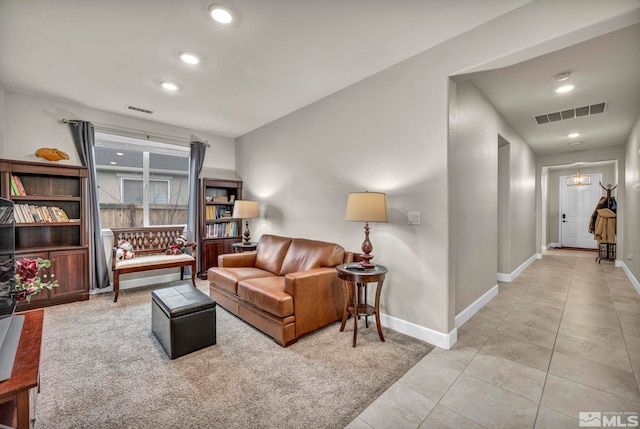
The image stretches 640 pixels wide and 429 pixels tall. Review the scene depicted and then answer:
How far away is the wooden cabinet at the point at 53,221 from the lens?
132 inches

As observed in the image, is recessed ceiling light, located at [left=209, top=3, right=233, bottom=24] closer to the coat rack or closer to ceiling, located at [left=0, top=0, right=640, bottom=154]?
ceiling, located at [left=0, top=0, right=640, bottom=154]

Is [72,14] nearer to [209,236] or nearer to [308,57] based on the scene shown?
[308,57]

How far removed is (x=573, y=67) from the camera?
9.05 ft

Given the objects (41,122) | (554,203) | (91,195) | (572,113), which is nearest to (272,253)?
(91,195)

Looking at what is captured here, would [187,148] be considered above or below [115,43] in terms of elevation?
below

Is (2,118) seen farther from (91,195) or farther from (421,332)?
(421,332)

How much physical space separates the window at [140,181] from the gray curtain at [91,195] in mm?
350

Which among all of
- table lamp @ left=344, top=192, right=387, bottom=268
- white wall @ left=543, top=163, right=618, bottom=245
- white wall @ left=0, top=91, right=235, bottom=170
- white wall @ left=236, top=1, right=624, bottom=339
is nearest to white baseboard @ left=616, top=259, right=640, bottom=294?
white wall @ left=236, top=1, right=624, bottom=339

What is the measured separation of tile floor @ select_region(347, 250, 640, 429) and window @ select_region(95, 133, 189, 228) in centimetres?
459

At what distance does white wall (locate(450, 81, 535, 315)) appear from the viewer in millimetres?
2904

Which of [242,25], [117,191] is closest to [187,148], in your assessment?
[117,191]

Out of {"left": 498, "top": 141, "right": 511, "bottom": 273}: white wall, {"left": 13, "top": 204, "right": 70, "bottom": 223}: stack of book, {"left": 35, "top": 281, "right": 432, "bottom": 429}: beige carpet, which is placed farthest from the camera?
{"left": 498, "top": 141, "right": 511, "bottom": 273}: white wall

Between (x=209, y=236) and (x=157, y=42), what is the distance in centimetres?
319

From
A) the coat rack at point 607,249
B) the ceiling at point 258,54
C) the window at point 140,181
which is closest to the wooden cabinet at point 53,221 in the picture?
the window at point 140,181
